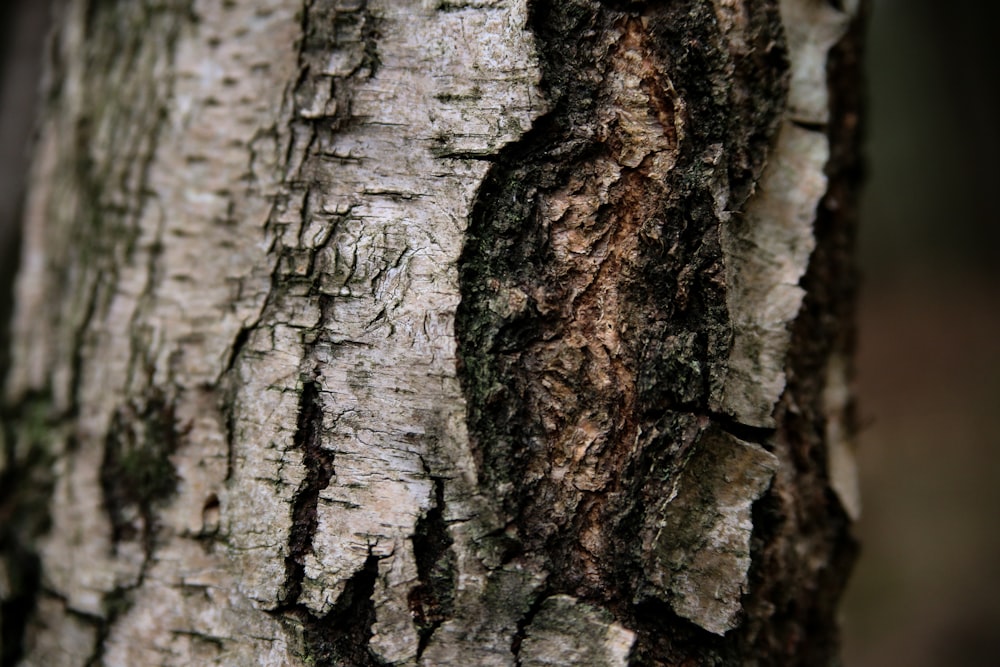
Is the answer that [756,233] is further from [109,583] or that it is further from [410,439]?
[109,583]

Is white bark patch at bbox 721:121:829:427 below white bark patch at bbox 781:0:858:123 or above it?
below

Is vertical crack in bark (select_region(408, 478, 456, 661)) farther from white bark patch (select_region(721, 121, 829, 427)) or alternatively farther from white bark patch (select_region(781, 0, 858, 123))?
white bark patch (select_region(781, 0, 858, 123))

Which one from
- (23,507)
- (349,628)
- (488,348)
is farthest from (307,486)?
Answer: (23,507)

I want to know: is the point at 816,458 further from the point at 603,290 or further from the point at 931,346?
the point at 931,346

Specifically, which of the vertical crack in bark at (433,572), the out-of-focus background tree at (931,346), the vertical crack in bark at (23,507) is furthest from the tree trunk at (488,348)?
the out-of-focus background tree at (931,346)

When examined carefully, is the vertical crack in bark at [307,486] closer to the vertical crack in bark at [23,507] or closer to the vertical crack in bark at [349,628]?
the vertical crack in bark at [349,628]

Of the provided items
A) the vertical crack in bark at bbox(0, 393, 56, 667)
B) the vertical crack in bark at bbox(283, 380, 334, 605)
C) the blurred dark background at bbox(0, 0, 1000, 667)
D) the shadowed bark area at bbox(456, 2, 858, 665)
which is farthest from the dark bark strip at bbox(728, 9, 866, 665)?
the blurred dark background at bbox(0, 0, 1000, 667)
